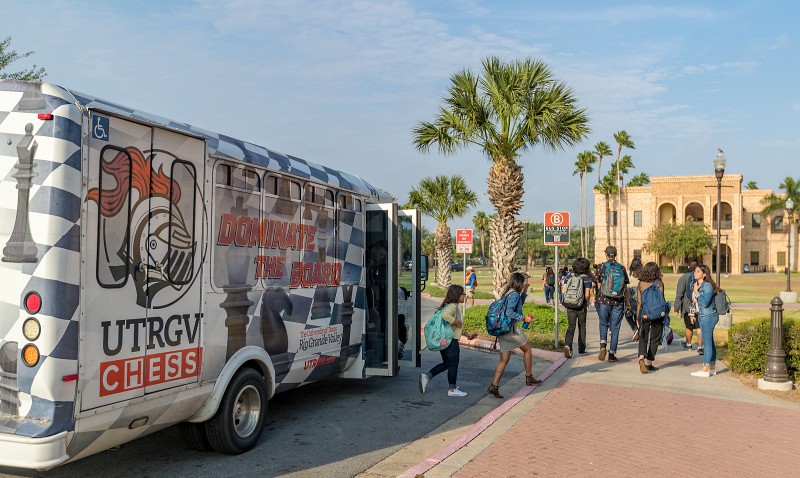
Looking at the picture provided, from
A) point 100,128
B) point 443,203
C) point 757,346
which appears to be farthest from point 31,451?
point 443,203

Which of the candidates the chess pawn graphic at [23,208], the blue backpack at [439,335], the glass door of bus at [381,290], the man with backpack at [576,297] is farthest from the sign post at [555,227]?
the chess pawn graphic at [23,208]

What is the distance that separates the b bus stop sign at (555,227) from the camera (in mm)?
13195

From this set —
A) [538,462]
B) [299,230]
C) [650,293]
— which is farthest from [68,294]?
[650,293]

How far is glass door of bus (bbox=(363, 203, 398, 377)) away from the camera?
8.72 meters

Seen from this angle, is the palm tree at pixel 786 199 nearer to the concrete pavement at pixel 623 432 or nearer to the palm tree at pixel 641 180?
the palm tree at pixel 641 180

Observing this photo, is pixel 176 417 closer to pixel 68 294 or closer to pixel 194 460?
pixel 194 460

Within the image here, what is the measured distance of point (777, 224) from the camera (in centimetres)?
7656

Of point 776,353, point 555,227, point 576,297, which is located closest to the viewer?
point 776,353

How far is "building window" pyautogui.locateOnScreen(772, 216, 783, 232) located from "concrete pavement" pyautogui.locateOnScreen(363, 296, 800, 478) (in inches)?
3007

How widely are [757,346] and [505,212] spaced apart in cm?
785

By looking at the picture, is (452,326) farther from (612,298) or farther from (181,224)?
(181,224)

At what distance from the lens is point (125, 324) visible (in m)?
4.76

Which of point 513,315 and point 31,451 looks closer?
point 31,451

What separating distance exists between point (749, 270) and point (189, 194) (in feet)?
269
